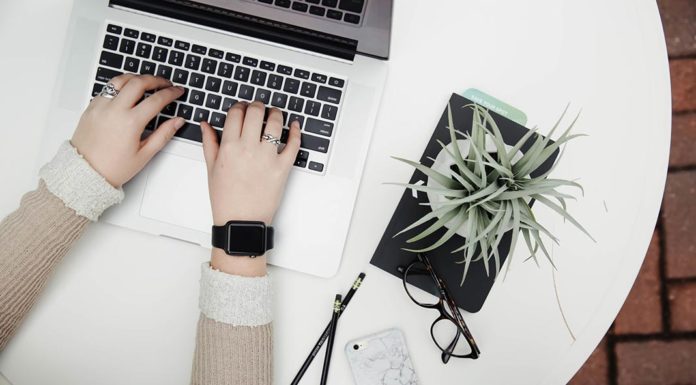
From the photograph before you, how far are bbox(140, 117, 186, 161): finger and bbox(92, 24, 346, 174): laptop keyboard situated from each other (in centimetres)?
2

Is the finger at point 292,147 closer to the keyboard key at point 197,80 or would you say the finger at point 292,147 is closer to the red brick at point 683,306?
the keyboard key at point 197,80

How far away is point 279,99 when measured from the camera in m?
0.70

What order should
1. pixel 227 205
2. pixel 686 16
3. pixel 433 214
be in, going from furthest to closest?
pixel 686 16 < pixel 227 205 < pixel 433 214

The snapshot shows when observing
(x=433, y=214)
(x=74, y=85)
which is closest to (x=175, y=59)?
(x=74, y=85)

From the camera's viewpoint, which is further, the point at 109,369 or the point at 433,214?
the point at 109,369

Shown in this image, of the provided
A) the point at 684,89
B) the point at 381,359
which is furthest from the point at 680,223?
the point at 381,359

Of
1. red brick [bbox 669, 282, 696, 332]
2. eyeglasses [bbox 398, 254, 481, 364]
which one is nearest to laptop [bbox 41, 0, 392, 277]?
eyeglasses [bbox 398, 254, 481, 364]

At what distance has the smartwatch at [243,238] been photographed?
67cm

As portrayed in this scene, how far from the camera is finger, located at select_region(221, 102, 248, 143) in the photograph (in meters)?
0.67

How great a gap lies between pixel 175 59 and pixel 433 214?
41 cm

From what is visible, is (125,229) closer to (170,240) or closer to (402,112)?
(170,240)

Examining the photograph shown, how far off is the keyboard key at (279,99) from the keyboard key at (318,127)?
4 centimetres

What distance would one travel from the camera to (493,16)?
0.73 m

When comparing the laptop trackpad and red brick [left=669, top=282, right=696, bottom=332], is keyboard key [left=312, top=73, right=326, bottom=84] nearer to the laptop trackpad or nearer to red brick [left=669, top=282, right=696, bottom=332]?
the laptop trackpad
